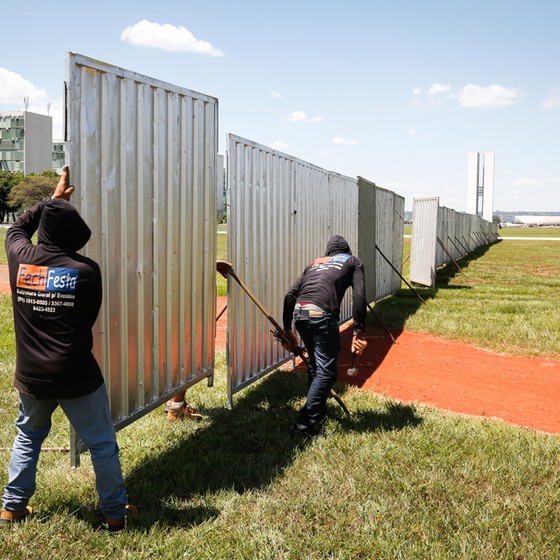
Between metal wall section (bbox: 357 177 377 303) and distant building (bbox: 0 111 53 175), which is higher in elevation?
distant building (bbox: 0 111 53 175)

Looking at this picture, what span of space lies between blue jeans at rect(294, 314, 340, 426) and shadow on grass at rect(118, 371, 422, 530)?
0.28 meters

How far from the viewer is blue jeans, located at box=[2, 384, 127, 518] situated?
333 centimetres

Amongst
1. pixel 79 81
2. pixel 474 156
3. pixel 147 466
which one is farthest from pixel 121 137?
pixel 474 156

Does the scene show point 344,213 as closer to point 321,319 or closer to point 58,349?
point 321,319

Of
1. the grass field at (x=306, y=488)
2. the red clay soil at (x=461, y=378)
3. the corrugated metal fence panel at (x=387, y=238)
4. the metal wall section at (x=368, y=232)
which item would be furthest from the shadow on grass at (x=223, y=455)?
the corrugated metal fence panel at (x=387, y=238)

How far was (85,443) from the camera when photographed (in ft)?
11.1

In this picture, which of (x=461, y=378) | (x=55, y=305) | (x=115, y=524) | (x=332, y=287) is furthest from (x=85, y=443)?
(x=461, y=378)

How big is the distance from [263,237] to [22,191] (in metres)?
73.6

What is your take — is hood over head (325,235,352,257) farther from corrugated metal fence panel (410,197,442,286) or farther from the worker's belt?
corrugated metal fence panel (410,197,442,286)

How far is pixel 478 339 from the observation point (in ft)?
29.3

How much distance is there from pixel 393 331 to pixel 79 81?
7.19 metres

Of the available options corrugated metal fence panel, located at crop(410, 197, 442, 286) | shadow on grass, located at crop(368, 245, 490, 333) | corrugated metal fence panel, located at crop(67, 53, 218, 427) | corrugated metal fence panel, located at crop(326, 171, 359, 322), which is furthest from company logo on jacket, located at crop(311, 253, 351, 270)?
corrugated metal fence panel, located at crop(410, 197, 442, 286)

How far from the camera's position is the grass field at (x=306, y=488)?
3318 mm

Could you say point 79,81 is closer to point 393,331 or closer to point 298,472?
point 298,472
